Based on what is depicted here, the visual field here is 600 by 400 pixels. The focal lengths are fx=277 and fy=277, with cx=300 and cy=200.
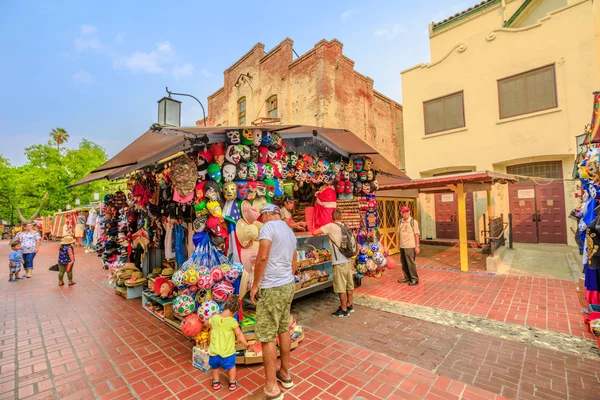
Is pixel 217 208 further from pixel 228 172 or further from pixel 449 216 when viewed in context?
pixel 449 216

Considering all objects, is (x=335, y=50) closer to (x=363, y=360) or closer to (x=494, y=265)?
(x=494, y=265)

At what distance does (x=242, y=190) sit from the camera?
4.03 m

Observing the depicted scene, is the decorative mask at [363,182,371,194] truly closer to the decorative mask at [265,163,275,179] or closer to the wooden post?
the decorative mask at [265,163,275,179]

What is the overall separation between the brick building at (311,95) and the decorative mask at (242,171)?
7.99 m

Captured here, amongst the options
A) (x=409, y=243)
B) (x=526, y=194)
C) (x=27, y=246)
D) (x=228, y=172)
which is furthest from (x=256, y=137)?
(x=526, y=194)

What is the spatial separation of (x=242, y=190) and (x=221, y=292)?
55.8 inches

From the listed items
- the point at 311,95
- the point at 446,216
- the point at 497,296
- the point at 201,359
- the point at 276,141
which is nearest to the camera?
the point at 201,359

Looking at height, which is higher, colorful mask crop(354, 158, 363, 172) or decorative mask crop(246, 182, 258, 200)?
colorful mask crop(354, 158, 363, 172)

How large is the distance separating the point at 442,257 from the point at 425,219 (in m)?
3.67

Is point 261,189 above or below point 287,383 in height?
above

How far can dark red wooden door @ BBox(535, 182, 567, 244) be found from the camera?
10.3 m

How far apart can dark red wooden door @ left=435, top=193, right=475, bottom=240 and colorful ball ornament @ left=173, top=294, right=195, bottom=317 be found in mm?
12333

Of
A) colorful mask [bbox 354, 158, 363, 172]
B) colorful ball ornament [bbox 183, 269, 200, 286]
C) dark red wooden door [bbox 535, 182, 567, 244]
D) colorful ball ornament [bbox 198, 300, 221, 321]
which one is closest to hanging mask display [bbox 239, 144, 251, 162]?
colorful ball ornament [bbox 183, 269, 200, 286]

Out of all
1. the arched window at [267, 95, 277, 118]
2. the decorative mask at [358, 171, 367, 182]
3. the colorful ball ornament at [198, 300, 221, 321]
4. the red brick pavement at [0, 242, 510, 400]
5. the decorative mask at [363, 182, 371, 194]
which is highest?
the arched window at [267, 95, 277, 118]
